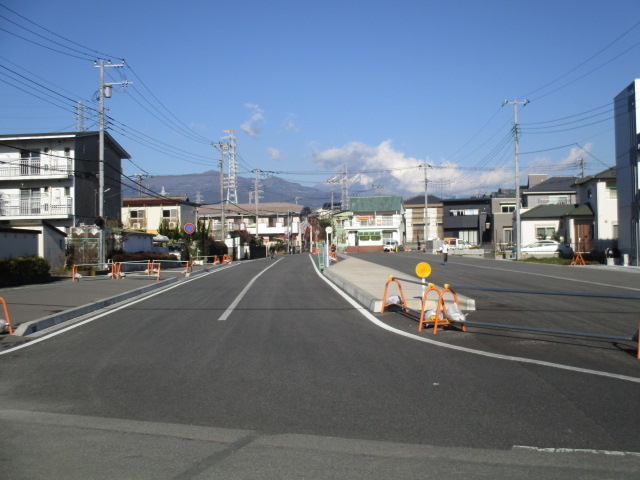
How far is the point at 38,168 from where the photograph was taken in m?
42.8

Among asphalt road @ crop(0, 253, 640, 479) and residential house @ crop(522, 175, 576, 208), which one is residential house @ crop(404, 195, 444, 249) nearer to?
residential house @ crop(522, 175, 576, 208)

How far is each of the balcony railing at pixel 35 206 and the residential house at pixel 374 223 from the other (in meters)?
54.8

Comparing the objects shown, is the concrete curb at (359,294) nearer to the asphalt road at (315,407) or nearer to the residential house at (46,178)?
the asphalt road at (315,407)

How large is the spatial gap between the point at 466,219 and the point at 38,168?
59.9 metres

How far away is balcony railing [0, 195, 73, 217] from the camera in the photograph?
41.6 metres

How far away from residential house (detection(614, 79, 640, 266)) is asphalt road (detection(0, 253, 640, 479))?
26544mm

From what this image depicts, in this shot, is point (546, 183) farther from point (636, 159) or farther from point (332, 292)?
point (332, 292)

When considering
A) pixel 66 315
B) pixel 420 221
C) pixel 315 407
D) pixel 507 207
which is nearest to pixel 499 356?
pixel 315 407

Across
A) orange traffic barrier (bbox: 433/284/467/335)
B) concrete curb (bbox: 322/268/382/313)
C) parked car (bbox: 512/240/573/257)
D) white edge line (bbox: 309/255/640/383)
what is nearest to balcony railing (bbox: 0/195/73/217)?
concrete curb (bbox: 322/268/382/313)

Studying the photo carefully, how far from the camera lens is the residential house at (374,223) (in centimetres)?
9419

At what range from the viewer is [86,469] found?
4754 millimetres

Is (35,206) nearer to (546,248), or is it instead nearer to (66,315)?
(66,315)

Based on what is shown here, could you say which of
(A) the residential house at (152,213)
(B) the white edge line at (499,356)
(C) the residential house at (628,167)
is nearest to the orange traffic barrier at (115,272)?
(B) the white edge line at (499,356)

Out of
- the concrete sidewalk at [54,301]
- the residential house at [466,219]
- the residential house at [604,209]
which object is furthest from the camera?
the residential house at [466,219]
